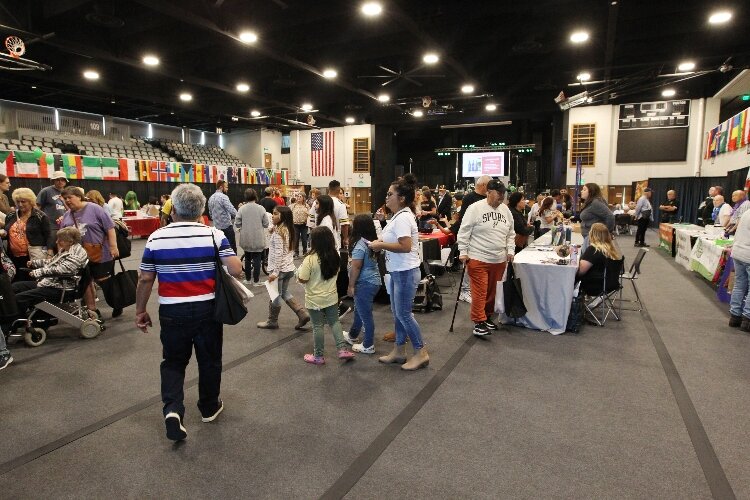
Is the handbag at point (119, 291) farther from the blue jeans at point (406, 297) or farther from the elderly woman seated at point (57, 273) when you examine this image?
the blue jeans at point (406, 297)

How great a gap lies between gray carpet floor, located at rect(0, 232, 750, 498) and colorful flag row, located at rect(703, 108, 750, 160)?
9000 mm

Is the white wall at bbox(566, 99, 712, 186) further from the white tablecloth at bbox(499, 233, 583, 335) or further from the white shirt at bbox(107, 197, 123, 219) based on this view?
the white shirt at bbox(107, 197, 123, 219)

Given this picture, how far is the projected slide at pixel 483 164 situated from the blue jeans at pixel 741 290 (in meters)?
14.8

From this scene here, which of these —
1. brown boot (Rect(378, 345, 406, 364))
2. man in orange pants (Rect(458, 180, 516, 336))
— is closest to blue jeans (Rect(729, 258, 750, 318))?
man in orange pants (Rect(458, 180, 516, 336))

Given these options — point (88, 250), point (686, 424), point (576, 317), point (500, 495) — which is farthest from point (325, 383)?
point (88, 250)

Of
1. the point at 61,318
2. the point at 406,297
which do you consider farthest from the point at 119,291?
the point at 406,297

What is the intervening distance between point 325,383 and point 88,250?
2978 millimetres

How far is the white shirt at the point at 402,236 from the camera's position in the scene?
123 inches

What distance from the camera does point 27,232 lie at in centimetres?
440

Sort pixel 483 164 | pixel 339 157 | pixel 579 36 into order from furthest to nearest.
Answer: pixel 339 157 < pixel 483 164 < pixel 579 36

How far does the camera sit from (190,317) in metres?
2.29

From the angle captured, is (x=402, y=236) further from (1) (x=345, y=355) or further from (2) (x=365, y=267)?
(1) (x=345, y=355)

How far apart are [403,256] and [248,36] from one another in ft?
24.1

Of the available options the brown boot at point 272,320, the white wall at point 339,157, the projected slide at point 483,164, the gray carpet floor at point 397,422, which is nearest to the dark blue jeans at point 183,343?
the gray carpet floor at point 397,422
